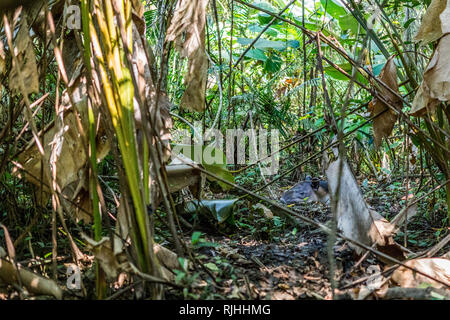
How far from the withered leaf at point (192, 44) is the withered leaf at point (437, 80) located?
74cm

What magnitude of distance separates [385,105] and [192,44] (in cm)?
87

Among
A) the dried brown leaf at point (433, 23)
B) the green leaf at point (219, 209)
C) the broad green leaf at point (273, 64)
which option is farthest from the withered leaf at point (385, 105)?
the broad green leaf at point (273, 64)

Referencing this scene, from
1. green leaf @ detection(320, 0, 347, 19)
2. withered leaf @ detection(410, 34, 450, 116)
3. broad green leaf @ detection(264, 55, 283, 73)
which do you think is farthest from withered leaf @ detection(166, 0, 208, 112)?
broad green leaf @ detection(264, 55, 283, 73)

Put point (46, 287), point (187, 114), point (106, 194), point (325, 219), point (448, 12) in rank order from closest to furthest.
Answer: point (46, 287), point (448, 12), point (106, 194), point (325, 219), point (187, 114)

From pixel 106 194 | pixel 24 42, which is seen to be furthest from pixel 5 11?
pixel 106 194

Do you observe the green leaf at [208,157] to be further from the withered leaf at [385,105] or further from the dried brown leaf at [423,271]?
the dried brown leaf at [423,271]

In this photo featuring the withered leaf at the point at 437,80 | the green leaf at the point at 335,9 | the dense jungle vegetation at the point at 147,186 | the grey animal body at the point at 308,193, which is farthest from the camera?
the green leaf at the point at 335,9

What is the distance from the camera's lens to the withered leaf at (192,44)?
3.85ft

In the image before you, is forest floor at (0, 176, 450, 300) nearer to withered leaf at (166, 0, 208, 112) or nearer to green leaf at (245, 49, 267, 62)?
withered leaf at (166, 0, 208, 112)

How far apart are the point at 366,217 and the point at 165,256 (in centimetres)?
71

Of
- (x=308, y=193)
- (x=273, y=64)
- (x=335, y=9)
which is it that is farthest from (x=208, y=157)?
(x=273, y=64)

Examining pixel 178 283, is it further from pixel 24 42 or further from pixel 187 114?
pixel 187 114
